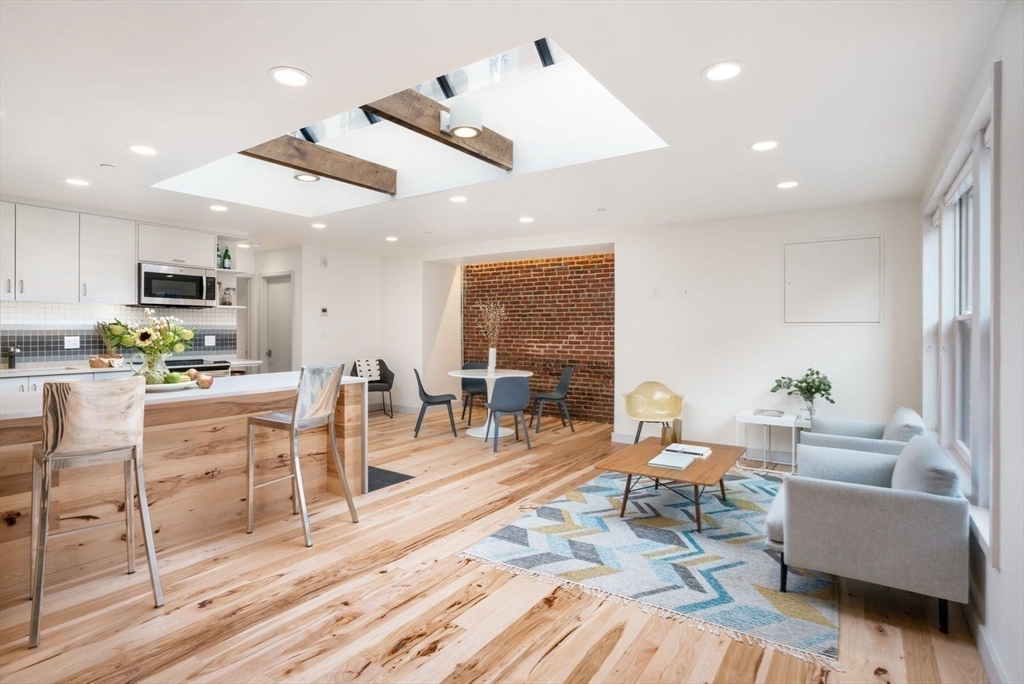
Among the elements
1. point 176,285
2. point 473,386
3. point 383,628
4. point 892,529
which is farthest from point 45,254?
point 892,529

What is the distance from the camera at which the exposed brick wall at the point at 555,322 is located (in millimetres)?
7273

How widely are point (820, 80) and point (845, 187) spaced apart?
6.99 ft

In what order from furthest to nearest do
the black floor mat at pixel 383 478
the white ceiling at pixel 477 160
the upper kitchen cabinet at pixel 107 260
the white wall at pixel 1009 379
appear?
the upper kitchen cabinet at pixel 107 260 → the black floor mat at pixel 383 478 → the white ceiling at pixel 477 160 → the white wall at pixel 1009 379

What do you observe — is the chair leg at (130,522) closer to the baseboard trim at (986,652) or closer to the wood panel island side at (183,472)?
the wood panel island side at (183,472)

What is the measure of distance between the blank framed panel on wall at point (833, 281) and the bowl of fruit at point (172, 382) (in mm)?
4867

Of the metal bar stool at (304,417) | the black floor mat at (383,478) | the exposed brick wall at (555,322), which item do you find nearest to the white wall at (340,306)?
the exposed brick wall at (555,322)

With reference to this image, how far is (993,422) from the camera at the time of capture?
191cm

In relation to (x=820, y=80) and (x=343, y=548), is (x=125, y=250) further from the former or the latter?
(x=820, y=80)

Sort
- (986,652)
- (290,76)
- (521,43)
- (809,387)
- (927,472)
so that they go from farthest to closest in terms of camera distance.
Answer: (809,387) → (290,76) → (927,472) → (521,43) → (986,652)

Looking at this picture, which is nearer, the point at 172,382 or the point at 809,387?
the point at 172,382

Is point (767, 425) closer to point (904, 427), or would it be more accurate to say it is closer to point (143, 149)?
point (904, 427)

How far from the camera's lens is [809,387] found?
4.70 meters

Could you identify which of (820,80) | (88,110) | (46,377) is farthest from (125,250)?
(820,80)

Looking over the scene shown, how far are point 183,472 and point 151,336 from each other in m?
0.81
